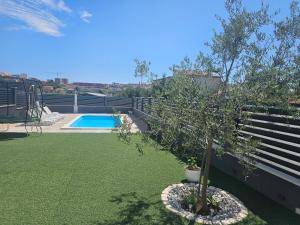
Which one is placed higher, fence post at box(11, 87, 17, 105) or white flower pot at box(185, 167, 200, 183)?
fence post at box(11, 87, 17, 105)

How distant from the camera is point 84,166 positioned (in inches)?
320

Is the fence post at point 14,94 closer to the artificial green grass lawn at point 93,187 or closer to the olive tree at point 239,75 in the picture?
the artificial green grass lawn at point 93,187

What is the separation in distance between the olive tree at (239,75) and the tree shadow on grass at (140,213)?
1.22 m

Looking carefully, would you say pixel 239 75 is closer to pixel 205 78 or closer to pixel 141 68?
pixel 205 78

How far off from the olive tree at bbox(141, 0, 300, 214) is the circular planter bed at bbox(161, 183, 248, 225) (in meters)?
1.00

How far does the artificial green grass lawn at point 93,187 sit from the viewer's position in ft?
16.2

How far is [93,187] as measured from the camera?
6.36m

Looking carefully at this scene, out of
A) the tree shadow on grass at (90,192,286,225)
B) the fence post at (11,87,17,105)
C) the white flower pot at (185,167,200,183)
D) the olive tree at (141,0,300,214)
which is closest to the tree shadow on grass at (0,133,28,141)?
the fence post at (11,87,17,105)

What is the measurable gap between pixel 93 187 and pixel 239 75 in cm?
374

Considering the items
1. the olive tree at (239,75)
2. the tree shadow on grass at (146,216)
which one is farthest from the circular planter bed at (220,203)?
the olive tree at (239,75)

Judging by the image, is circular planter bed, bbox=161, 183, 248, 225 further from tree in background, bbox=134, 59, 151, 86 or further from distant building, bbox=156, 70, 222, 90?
tree in background, bbox=134, 59, 151, 86

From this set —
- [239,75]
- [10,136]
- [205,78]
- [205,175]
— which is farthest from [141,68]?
[10,136]

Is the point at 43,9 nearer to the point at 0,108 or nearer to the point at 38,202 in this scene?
the point at 0,108

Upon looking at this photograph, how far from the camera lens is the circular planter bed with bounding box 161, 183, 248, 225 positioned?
5059mm
